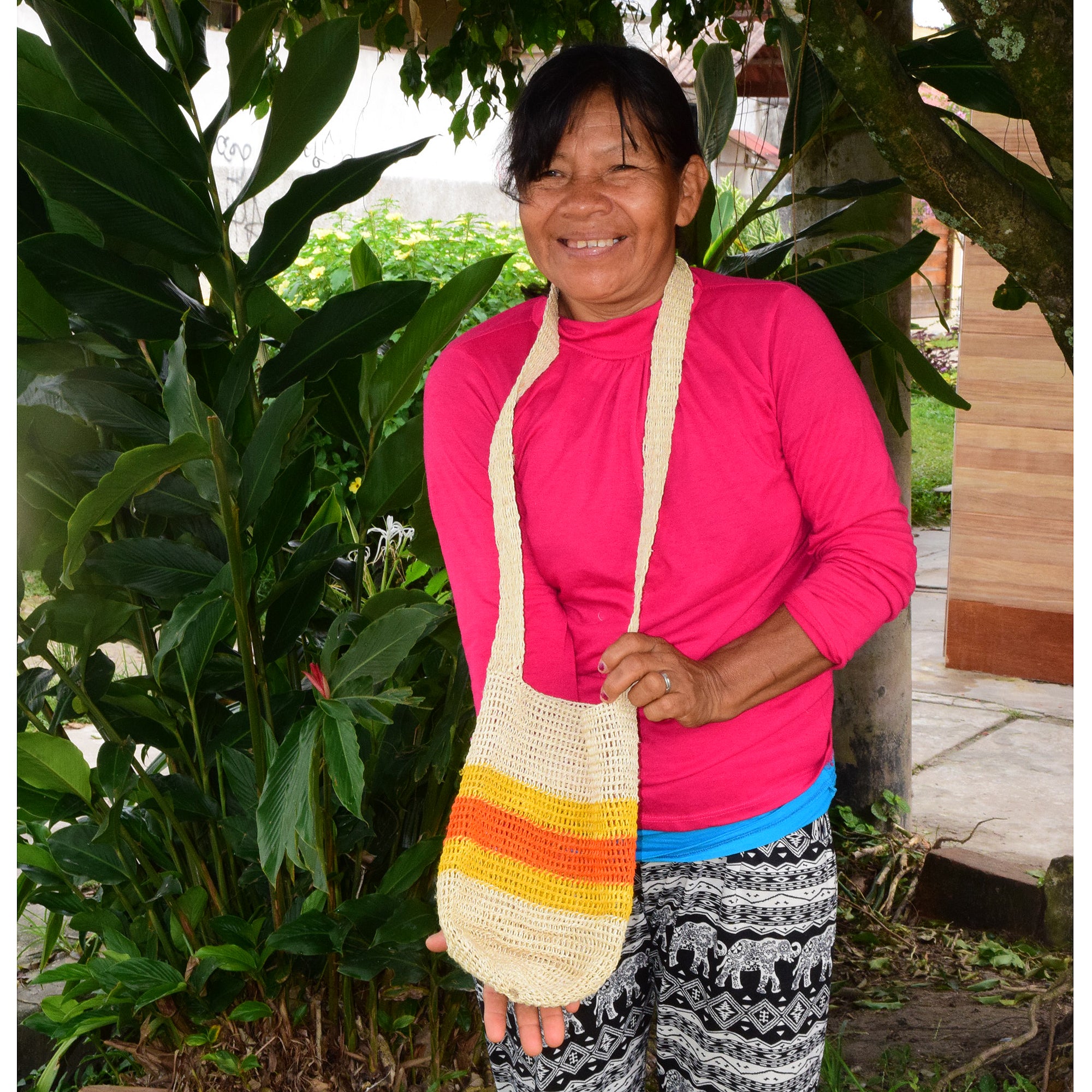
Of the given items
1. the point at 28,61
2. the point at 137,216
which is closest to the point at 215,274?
the point at 137,216

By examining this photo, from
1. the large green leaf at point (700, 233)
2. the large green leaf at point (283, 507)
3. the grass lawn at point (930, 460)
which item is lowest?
the grass lawn at point (930, 460)

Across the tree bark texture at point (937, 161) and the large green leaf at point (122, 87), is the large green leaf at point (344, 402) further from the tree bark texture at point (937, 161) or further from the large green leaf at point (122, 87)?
the tree bark texture at point (937, 161)

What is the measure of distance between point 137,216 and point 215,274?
0.65 ft

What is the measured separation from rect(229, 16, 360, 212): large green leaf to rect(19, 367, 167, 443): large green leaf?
0.31m

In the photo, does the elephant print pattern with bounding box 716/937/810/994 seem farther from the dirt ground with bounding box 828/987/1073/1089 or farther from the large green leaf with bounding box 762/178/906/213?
the large green leaf with bounding box 762/178/906/213

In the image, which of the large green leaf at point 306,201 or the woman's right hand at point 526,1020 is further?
the large green leaf at point 306,201

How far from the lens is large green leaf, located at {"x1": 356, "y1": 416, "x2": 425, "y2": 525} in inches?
68.8

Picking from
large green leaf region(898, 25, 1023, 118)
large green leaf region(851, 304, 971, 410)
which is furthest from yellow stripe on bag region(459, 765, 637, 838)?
large green leaf region(898, 25, 1023, 118)

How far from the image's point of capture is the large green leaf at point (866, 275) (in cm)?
183

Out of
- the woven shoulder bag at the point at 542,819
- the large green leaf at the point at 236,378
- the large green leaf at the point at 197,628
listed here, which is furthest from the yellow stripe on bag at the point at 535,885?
the large green leaf at the point at 236,378

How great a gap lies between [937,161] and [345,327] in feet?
2.63

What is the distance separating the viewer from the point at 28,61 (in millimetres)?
1678

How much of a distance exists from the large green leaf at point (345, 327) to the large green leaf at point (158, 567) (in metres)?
0.27
